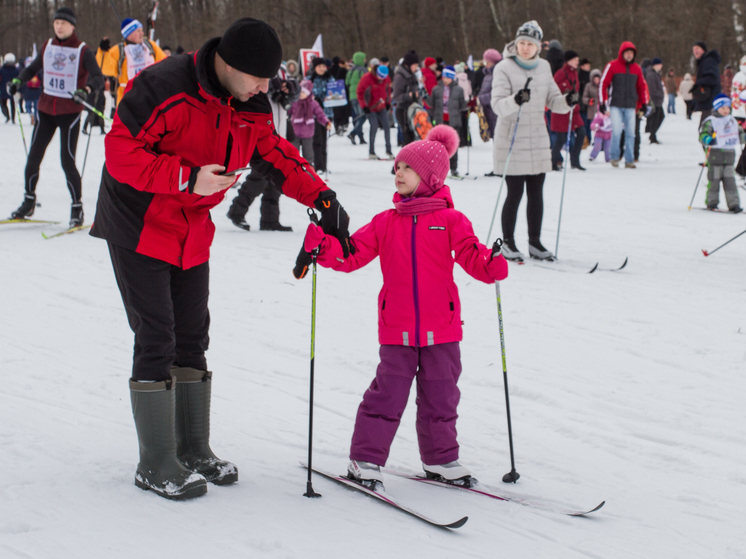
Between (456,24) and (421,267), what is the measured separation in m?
36.0

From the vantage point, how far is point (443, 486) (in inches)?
103

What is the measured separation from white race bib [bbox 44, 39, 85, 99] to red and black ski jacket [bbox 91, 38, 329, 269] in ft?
14.6

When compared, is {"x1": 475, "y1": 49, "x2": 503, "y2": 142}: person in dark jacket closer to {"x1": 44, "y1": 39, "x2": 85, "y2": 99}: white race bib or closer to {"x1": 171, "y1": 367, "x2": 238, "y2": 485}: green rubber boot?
{"x1": 44, "y1": 39, "x2": 85, "y2": 99}: white race bib

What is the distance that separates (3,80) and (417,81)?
39.0 feet

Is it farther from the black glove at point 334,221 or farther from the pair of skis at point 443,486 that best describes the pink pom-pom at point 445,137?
the pair of skis at point 443,486

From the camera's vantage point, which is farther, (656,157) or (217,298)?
(656,157)

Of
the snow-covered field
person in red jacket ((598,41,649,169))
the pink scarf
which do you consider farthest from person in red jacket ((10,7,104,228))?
person in red jacket ((598,41,649,169))

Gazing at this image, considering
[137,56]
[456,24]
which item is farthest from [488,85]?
[456,24]

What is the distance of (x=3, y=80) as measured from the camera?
18.5 m

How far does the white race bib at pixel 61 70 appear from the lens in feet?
20.6

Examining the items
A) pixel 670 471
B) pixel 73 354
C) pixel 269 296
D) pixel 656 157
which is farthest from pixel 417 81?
pixel 670 471

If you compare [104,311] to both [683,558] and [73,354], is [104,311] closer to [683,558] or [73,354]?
[73,354]

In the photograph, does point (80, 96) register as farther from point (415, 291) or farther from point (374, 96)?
point (374, 96)

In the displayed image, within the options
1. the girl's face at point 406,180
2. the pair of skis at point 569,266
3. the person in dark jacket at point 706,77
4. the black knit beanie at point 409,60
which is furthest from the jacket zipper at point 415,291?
the person in dark jacket at point 706,77
